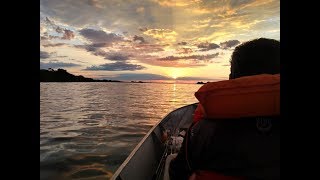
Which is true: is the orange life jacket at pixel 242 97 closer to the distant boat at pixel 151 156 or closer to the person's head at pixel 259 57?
the person's head at pixel 259 57

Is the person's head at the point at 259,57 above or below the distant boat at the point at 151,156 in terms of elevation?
above

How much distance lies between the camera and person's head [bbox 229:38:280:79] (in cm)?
225

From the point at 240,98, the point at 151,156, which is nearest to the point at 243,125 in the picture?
the point at 240,98

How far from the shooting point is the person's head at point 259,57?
7.39 feet

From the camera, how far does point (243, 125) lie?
2.11 m

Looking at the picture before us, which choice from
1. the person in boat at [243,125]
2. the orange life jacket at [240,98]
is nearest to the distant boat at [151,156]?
the person in boat at [243,125]

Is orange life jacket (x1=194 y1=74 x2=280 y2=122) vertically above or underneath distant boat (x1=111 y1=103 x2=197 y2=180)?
above

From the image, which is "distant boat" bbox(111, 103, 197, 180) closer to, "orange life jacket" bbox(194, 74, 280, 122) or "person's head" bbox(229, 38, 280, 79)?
"orange life jacket" bbox(194, 74, 280, 122)

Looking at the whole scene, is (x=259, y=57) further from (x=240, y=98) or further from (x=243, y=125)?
(x=243, y=125)

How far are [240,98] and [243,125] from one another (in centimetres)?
23

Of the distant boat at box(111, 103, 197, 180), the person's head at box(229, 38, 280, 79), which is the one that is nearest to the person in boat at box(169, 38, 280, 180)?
the person's head at box(229, 38, 280, 79)
